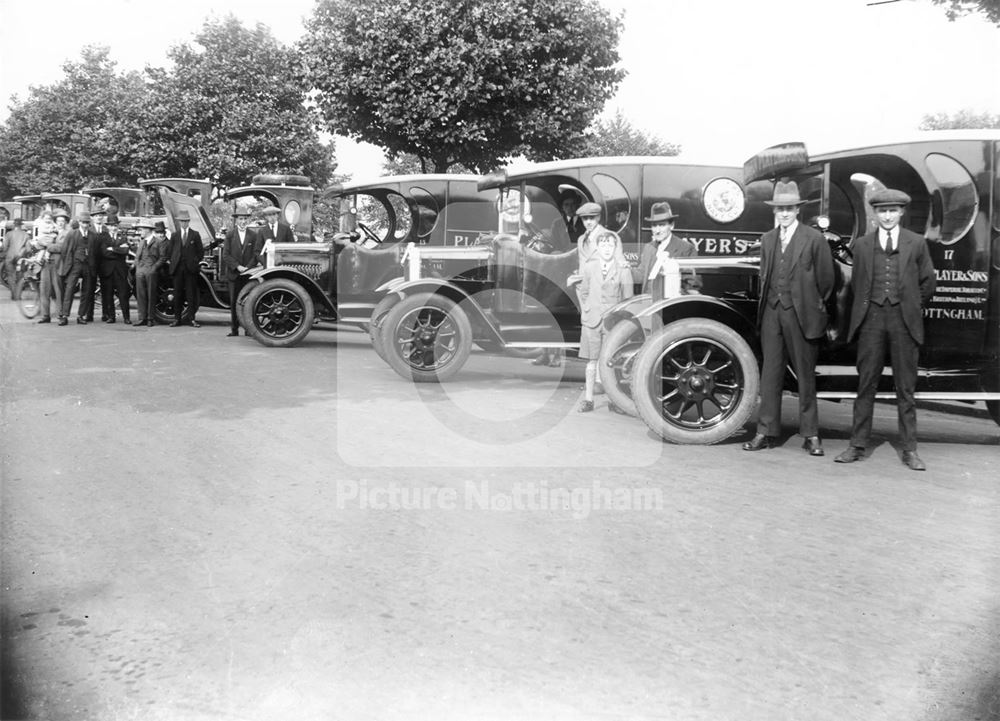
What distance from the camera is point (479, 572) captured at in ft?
13.0

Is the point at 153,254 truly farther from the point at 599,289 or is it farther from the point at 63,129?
the point at 63,129

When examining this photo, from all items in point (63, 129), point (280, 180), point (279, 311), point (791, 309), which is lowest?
point (279, 311)

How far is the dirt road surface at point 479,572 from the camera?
2.90m

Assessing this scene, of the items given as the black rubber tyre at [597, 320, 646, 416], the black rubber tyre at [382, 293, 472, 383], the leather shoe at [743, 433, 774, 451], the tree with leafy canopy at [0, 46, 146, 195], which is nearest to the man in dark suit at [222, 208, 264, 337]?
the black rubber tyre at [382, 293, 472, 383]

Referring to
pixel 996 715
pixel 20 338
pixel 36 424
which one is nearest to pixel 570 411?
pixel 36 424

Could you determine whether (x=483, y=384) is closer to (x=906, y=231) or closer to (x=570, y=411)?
(x=570, y=411)

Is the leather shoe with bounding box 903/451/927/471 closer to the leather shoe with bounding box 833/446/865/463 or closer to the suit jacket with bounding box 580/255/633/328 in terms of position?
the leather shoe with bounding box 833/446/865/463

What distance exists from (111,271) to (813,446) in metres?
13.3

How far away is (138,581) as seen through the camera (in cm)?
379

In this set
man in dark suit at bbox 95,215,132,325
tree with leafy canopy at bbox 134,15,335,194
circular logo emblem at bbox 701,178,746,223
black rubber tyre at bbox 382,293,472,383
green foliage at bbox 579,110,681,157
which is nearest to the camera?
black rubber tyre at bbox 382,293,472,383

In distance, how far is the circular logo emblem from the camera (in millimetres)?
10391

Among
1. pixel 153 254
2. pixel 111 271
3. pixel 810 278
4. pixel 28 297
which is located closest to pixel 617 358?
pixel 810 278

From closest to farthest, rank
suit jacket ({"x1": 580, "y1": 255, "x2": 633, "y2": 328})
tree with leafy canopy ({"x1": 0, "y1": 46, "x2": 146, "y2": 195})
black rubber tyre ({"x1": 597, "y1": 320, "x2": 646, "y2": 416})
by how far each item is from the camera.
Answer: black rubber tyre ({"x1": 597, "y1": 320, "x2": 646, "y2": 416}) < suit jacket ({"x1": 580, "y1": 255, "x2": 633, "y2": 328}) < tree with leafy canopy ({"x1": 0, "y1": 46, "x2": 146, "y2": 195})

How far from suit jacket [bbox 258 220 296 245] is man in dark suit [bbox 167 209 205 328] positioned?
222 cm
